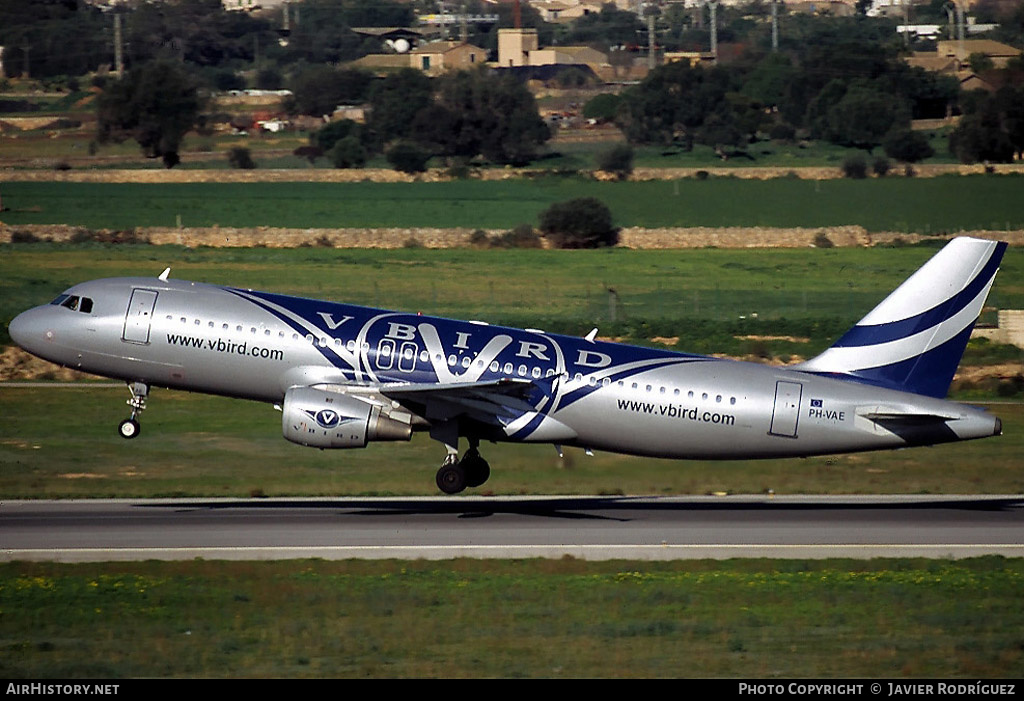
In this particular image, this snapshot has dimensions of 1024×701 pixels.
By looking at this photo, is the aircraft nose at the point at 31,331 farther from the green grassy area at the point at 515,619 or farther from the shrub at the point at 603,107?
the shrub at the point at 603,107

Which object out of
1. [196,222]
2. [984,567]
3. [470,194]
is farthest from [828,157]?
[984,567]

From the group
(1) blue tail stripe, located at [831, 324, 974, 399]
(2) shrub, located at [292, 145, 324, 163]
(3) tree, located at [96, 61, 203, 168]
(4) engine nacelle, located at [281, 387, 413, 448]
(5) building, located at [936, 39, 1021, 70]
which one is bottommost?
(4) engine nacelle, located at [281, 387, 413, 448]

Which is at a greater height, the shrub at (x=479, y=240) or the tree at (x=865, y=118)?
the tree at (x=865, y=118)

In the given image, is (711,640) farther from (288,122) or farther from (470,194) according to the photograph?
(288,122)

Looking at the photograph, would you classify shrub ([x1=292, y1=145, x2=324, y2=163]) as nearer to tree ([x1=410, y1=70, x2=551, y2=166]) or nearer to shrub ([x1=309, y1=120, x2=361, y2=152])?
shrub ([x1=309, y1=120, x2=361, y2=152])

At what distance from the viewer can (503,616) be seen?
2427 centimetres

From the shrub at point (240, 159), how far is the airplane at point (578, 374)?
8110 centimetres

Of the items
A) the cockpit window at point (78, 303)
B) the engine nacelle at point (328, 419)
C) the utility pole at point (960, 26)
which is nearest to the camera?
the engine nacelle at point (328, 419)

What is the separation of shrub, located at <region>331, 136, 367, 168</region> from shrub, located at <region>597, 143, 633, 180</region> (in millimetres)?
21010

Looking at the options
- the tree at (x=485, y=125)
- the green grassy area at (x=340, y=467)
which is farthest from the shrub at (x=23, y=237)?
the tree at (x=485, y=125)

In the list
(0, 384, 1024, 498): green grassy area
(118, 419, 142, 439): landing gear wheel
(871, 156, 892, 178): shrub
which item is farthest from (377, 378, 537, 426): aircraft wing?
(871, 156, 892, 178): shrub

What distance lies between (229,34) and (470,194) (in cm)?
7226

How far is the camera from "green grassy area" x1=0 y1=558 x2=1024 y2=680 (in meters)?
21.5

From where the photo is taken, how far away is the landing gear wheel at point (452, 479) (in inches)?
1368
